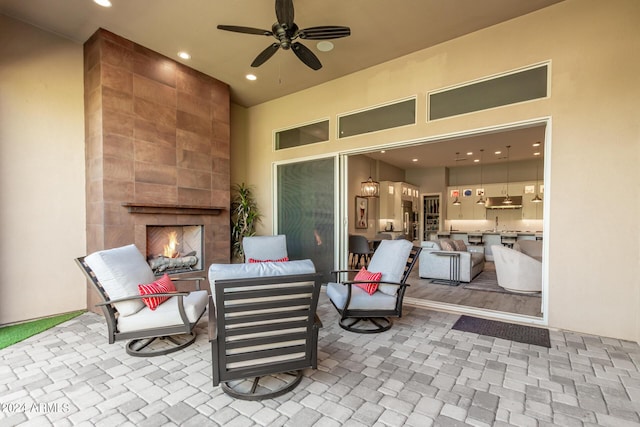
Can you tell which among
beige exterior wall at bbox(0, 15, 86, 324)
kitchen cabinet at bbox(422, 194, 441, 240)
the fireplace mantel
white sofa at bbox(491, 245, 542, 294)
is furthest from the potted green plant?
kitchen cabinet at bbox(422, 194, 441, 240)

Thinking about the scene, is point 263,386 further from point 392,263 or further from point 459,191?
point 459,191

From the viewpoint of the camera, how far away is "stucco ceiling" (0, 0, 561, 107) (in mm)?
3432

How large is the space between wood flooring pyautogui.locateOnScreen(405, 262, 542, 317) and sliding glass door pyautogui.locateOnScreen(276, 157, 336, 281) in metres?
1.70

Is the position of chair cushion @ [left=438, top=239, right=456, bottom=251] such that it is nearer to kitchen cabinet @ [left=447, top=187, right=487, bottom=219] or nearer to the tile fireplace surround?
the tile fireplace surround

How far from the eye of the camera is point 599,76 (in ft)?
10.5

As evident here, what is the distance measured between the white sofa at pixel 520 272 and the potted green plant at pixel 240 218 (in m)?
4.78

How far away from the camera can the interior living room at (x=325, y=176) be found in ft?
7.38

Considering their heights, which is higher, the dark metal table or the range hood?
the range hood

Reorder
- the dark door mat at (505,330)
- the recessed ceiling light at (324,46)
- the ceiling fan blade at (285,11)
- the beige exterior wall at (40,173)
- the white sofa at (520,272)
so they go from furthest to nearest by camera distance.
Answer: the white sofa at (520,272), the recessed ceiling light at (324,46), the beige exterior wall at (40,173), the dark door mat at (505,330), the ceiling fan blade at (285,11)

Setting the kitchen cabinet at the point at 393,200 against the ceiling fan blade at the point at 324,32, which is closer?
the ceiling fan blade at the point at 324,32

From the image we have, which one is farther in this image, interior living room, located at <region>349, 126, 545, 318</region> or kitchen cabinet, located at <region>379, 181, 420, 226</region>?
kitchen cabinet, located at <region>379, 181, 420, 226</region>

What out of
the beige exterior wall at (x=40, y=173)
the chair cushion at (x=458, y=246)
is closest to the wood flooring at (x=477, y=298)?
the chair cushion at (x=458, y=246)

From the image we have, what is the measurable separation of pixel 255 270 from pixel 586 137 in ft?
12.5

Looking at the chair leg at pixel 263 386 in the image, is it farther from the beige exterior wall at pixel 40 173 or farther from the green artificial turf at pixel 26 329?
the beige exterior wall at pixel 40 173
